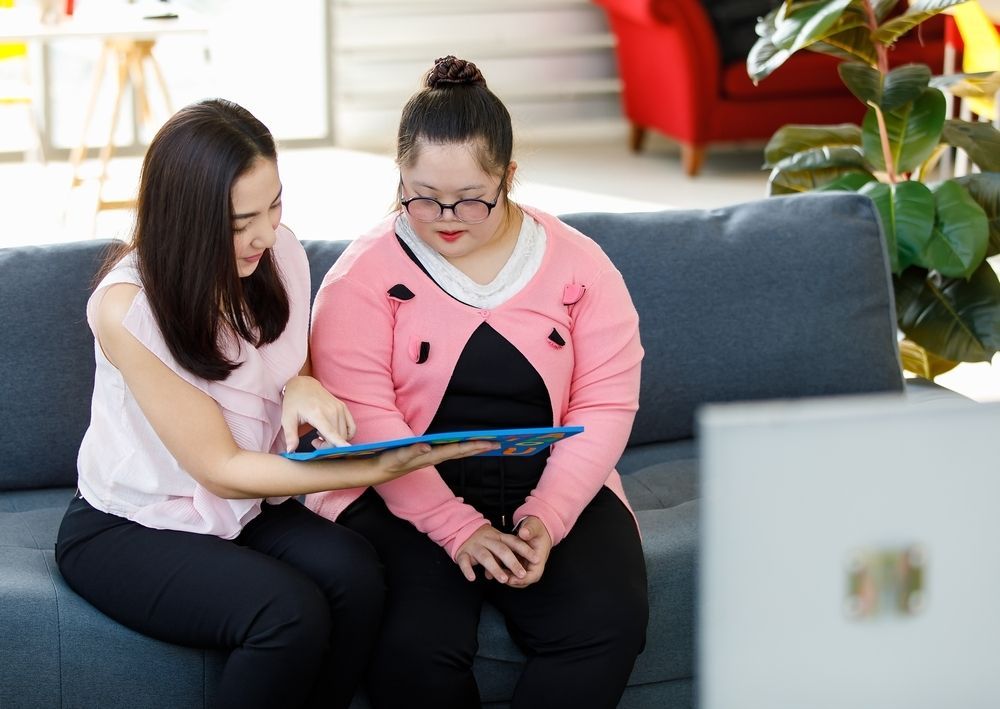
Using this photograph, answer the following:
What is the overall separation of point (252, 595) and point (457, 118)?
2.25 feet

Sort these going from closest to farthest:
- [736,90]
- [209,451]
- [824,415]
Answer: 1. [824,415]
2. [209,451]
3. [736,90]

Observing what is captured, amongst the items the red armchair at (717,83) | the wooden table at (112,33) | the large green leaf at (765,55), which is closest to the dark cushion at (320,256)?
the large green leaf at (765,55)

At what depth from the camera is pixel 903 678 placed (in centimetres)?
69

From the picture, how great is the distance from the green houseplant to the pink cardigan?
0.88 meters

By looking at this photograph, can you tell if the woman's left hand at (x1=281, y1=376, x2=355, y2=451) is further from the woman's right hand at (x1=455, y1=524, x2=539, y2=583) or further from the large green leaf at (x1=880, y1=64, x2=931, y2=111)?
the large green leaf at (x1=880, y1=64, x2=931, y2=111)

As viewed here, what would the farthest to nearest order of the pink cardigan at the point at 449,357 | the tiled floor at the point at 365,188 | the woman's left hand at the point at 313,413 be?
the tiled floor at the point at 365,188 < the pink cardigan at the point at 449,357 < the woman's left hand at the point at 313,413

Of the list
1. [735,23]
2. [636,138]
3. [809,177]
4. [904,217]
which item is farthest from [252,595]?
[636,138]

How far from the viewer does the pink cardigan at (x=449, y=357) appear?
1827mm

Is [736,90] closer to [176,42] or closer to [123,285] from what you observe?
[176,42]

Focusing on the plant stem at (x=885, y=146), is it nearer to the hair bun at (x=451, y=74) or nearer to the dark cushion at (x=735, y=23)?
the hair bun at (x=451, y=74)

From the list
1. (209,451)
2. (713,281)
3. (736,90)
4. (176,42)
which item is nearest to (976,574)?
(209,451)

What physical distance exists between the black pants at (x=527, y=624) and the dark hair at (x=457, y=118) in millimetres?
532

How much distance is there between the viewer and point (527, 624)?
5.70 ft

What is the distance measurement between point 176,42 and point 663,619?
521 centimetres
